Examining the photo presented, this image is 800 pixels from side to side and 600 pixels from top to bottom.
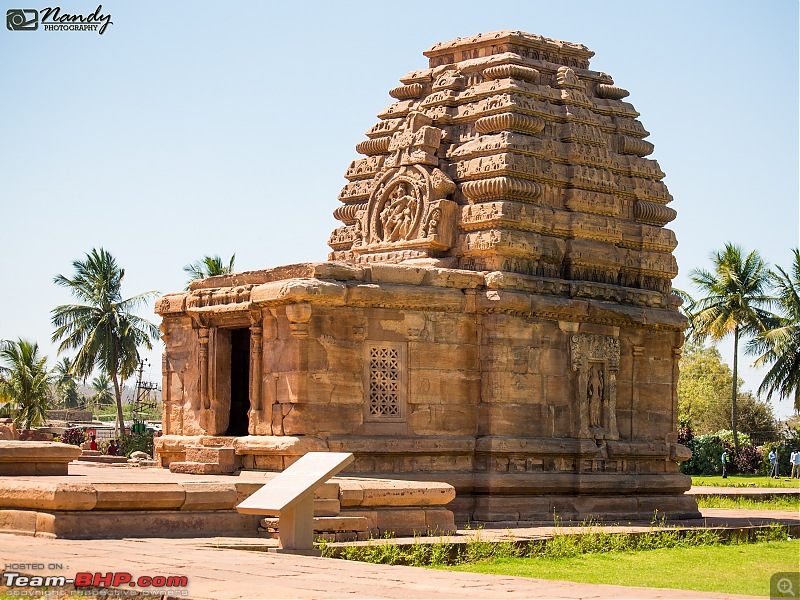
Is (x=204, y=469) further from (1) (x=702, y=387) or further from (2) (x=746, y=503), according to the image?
(1) (x=702, y=387)

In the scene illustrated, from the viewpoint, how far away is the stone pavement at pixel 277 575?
9188 millimetres

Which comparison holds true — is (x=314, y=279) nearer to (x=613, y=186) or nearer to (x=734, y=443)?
(x=613, y=186)

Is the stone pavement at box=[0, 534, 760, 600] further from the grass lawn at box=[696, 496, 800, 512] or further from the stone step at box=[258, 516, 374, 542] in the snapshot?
the grass lawn at box=[696, 496, 800, 512]

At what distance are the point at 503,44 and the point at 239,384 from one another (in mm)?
7099

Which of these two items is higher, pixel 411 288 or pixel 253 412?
pixel 411 288

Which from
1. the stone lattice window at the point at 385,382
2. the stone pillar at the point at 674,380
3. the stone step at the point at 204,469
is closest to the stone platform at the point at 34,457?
the stone step at the point at 204,469

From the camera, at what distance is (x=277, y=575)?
10188 mm

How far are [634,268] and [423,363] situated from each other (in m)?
4.66

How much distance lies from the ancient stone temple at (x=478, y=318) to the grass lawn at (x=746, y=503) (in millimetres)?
3912

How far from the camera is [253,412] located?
18.3 metres

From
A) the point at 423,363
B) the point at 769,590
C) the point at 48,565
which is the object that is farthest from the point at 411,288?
the point at 48,565

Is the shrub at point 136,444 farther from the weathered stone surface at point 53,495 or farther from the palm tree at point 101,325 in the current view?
the weathered stone surface at point 53,495

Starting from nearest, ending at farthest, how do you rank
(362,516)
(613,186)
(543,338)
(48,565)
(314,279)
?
(48,565)
(362,516)
(314,279)
(543,338)
(613,186)

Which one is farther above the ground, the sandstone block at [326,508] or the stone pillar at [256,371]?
the stone pillar at [256,371]
